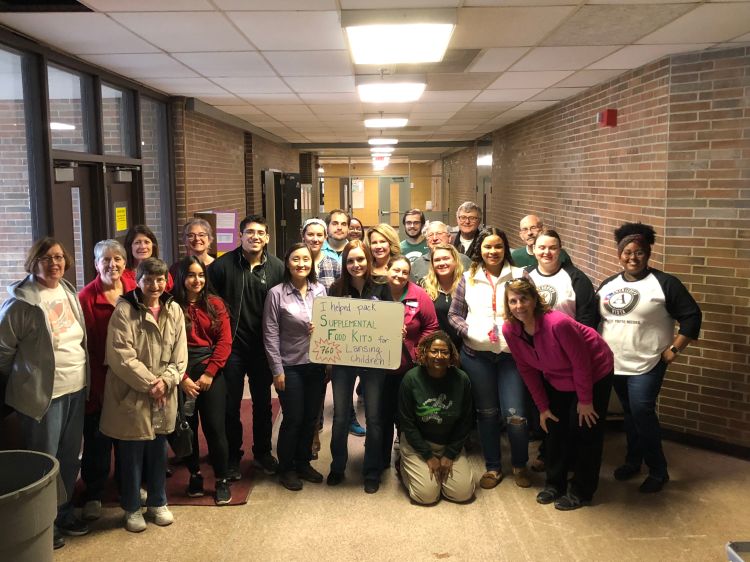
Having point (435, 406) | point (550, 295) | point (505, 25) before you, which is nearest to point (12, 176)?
point (435, 406)

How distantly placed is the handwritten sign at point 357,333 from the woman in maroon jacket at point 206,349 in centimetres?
53

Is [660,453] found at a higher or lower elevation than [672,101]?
lower

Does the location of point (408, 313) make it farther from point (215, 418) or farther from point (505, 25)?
point (505, 25)

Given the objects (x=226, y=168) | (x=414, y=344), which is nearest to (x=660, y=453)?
(x=414, y=344)

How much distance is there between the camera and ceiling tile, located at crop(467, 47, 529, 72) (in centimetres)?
464

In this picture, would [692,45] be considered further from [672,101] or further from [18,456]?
[18,456]

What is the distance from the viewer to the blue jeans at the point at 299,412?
3891 mm

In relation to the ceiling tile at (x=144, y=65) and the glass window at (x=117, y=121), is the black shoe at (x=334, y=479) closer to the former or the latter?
the ceiling tile at (x=144, y=65)

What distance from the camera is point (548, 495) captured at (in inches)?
151

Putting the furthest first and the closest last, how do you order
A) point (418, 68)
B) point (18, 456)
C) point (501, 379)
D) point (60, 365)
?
point (418, 68) → point (501, 379) → point (60, 365) → point (18, 456)

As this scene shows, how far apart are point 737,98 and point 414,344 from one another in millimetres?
2752

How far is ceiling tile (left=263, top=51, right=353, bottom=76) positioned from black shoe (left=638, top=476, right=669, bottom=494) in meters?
3.52

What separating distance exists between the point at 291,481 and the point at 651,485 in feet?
7.23

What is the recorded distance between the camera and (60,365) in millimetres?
3266
